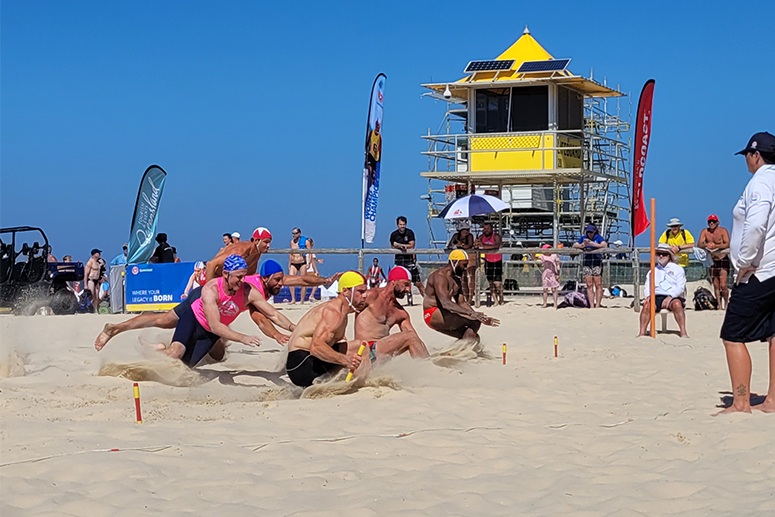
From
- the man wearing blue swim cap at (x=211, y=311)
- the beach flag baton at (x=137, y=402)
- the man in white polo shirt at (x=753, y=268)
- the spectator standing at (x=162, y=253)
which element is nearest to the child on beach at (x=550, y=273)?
the spectator standing at (x=162, y=253)

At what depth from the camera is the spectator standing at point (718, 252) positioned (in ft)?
43.7

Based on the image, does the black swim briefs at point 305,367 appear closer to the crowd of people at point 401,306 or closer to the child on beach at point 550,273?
the crowd of people at point 401,306

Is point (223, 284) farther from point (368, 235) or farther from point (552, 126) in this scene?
point (552, 126)

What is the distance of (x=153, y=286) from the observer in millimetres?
15484

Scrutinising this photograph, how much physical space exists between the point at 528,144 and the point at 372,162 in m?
7.49

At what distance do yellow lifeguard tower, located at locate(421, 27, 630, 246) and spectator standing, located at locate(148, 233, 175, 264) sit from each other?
8432 mm

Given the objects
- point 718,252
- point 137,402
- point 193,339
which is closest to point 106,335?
point 193,339

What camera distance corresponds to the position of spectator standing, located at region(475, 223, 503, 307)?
49.0 feet

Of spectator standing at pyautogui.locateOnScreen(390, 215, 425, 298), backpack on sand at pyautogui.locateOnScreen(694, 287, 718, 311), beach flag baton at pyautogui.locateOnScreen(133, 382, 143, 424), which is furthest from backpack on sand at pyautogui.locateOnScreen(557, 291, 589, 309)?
beach flag baton at pyautogui.locateOnScreen(133, 382, 143, 424)

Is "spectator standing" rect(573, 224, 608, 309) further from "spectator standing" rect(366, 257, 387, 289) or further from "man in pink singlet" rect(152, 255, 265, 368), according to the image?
"man in pink singlet" rect(152, 255, 265, 368)

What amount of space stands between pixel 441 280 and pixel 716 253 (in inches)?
240

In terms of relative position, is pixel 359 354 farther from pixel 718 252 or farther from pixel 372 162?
pixel 372 162

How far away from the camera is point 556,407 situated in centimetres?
662

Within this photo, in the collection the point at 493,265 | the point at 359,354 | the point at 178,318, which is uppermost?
the point at 493,265
